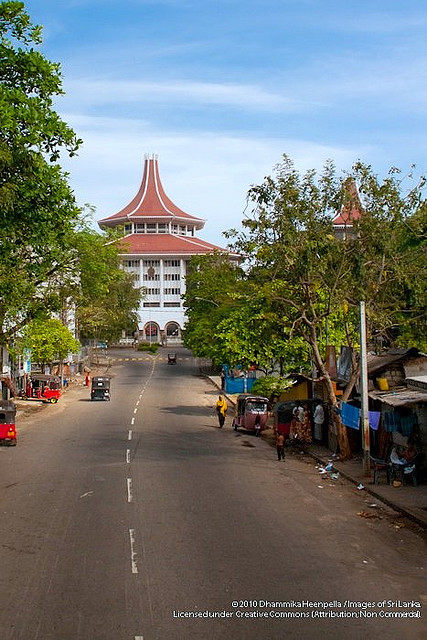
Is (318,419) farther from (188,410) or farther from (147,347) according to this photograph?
(147,347)

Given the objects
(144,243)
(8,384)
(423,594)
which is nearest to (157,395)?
(8,384)

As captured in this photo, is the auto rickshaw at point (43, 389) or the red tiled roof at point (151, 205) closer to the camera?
the auto rickshaw at point (43, 389)

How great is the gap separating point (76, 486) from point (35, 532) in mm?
5147

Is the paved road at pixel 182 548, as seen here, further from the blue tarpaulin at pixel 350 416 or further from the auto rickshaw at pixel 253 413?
the auto rickshaw at pixel 253 413

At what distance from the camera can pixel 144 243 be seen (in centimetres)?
14450

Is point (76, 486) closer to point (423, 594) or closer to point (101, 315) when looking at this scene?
point (423, 594)

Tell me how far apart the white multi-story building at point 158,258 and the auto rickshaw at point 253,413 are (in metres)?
106

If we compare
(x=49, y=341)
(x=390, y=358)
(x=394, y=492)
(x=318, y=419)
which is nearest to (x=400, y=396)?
(x=394, y=492)

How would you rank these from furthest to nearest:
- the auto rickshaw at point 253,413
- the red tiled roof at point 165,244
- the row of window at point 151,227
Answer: the row of window at point 151,227 < the red tiled roof at point 165,244 < the auto rickshaw at point 253,413

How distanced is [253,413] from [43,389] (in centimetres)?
2209

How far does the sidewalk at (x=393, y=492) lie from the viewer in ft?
56.3

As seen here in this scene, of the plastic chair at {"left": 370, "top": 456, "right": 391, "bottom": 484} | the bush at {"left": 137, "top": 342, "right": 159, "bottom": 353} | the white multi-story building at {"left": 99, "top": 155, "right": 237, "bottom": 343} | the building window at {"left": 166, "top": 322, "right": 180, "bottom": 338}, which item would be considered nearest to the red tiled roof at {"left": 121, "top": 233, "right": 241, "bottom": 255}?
the white multi-story building at {"left": 99, "top": 155, "right": 237, "bottom": 343}

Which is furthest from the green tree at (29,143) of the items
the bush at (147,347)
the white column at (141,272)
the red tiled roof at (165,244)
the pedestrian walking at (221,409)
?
the white column at (141,272)

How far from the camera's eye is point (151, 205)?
15075 cm
